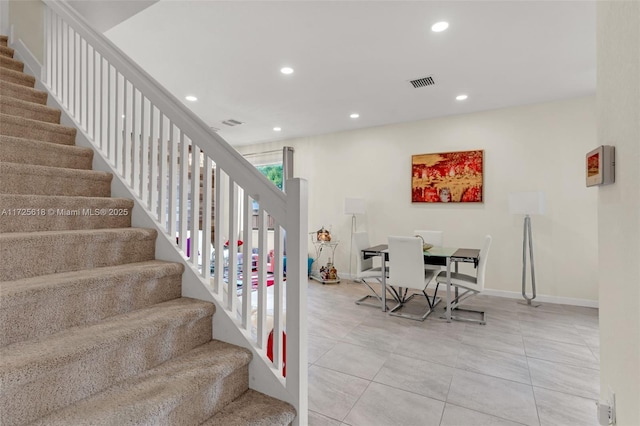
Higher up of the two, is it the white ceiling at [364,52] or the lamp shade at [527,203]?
the white ceiling at [364,52]

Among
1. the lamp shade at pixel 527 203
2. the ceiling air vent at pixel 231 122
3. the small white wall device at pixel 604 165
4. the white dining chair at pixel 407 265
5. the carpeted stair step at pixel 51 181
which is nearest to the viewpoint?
the small white wall device at pixel 604 165

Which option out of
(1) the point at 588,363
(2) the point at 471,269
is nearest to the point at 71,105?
(1) the point at 588,363

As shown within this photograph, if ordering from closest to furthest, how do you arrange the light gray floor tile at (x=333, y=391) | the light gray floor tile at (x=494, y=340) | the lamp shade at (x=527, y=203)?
1. the light gray floor tile at (x=333, y=391)
2. the light gray floor tile at (x=494, y=340)
3. the lamp shade at (x=527, y=203)

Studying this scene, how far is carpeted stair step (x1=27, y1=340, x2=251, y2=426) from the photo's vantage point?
37.8 inches

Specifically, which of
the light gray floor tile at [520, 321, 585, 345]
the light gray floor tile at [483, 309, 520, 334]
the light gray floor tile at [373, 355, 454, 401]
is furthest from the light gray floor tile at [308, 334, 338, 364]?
the light gray floor tile at [520, 321, 585, 345]

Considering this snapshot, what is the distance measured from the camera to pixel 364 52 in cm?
296

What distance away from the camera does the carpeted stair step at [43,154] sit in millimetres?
1771

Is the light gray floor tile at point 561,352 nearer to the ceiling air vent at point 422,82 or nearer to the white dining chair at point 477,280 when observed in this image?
the white dining chair at point 477,280

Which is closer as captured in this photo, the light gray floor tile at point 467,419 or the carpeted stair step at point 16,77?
the light gray floor tile at point 467,419

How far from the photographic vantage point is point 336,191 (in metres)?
5.92

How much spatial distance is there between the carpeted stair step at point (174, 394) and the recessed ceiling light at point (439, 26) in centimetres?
282

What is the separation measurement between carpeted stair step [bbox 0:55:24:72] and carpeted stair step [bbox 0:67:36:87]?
190mm

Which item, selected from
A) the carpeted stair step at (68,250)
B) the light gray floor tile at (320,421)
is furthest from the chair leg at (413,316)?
the carpeted stair step at (68,250)

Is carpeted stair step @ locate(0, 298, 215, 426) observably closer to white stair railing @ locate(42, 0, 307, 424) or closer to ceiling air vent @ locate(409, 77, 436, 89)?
white stair railing @ locate(42, 0, 307, 424)
